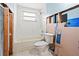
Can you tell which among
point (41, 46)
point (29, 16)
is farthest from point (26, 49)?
point (29, 16)

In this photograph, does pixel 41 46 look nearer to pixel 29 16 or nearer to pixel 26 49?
pixel 26 49

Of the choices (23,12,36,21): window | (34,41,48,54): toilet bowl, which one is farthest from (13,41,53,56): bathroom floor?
(23,12,36,21): window

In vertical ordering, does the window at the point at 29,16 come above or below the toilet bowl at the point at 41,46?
above

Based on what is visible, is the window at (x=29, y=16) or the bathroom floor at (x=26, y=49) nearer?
the window at (x=29, y=16)

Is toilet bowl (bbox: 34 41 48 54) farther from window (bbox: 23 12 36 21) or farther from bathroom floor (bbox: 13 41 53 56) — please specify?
window (bbox: 23 12 36 21)

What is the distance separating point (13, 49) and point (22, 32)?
0.54m

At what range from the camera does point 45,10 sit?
2.44 metres

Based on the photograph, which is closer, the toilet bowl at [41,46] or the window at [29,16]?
the window at [29,16]

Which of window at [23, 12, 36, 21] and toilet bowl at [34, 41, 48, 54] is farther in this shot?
toilet bowl at [34, 41, 48, 54]

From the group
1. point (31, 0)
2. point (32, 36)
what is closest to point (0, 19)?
point (31, 0)

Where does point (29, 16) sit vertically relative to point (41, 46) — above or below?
above

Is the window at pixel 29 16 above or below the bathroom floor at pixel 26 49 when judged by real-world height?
above

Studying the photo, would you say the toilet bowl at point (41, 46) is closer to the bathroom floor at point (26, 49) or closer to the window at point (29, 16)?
the bathroom floor at point (26, 49)

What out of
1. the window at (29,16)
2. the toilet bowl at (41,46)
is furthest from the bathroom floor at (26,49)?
the window at (29,16)
